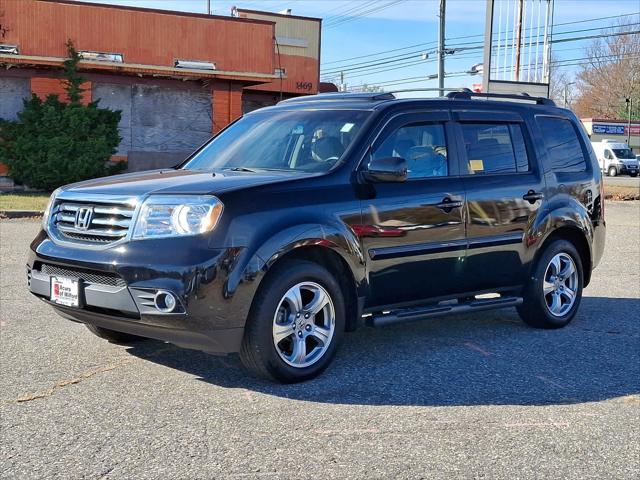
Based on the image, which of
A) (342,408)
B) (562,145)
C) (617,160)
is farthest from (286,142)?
(617,160)

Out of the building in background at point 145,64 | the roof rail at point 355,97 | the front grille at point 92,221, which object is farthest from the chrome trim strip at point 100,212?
the building in background at point 145,64

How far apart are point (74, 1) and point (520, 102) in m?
18.7

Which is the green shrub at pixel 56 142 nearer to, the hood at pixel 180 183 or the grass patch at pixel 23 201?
the grass patch at pixel 23 201

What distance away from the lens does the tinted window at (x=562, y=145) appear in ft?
23.1

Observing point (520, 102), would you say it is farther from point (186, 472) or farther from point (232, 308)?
point (186, 472)

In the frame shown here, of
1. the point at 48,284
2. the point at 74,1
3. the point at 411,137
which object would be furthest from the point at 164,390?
the point at 74,1

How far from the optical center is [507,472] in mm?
3811

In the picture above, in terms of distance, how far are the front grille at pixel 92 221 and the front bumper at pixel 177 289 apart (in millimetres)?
127

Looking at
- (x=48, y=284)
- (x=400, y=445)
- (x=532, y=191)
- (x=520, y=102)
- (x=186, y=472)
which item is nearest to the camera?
(x=186, y=472)

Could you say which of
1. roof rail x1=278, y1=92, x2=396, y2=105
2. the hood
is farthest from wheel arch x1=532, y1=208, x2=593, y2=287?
the hood

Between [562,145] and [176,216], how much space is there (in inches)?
155

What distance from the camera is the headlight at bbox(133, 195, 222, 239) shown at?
4719 millimetres

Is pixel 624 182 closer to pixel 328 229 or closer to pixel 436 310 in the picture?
pixel 436 310

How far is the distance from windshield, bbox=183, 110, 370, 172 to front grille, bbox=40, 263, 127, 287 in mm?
1444
